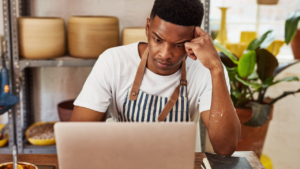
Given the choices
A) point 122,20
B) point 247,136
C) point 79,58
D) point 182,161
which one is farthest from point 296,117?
point 182,161

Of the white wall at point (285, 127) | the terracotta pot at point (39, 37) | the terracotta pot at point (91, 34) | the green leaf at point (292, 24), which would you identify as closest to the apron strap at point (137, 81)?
the terracotta pot at point (91, 34)

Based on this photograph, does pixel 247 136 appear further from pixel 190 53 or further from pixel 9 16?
pixel 9 16

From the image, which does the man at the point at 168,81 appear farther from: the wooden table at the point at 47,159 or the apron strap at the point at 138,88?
the wooden table at the point at 47,159

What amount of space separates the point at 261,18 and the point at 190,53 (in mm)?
1658

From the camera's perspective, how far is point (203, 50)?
127 cm

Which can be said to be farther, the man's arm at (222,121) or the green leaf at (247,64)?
the green leaf at (247,64)

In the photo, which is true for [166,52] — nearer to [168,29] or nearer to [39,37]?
[168,29]

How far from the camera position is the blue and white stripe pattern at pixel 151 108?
1381mm

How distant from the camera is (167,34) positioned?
1176 mm

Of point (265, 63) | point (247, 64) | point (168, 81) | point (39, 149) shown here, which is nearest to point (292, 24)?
point (265, 63)

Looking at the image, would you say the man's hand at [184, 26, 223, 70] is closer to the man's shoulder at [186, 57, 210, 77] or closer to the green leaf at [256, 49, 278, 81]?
the man's shoulder at [186, 57, 210, 77]

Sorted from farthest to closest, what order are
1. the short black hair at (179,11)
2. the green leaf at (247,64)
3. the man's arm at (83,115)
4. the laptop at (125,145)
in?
the green leaf at (247,64) < the man's arm at (83,115) < the short black hair at (179,11) < the laptop at (125,145)

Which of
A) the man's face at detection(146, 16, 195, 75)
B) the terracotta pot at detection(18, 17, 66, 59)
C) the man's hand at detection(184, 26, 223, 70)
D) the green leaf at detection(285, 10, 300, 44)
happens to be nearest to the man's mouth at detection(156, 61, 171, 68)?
the man's face at detection(146, 16, 195, 75)

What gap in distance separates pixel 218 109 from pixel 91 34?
86cm
